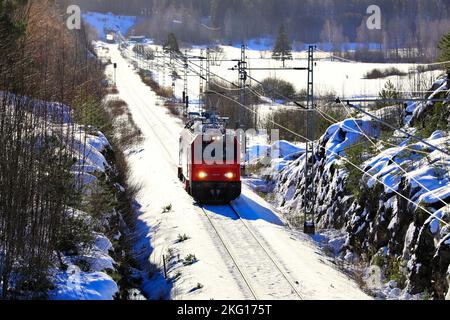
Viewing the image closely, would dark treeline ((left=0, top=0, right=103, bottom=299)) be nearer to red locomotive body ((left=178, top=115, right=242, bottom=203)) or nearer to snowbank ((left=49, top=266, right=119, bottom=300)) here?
snowbank ((left=49, top=266, right=119, bottom=300))

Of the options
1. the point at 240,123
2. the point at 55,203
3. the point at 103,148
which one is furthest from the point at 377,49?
the point at 55,203

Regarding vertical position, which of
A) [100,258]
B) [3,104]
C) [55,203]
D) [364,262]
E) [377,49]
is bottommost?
[364,262]

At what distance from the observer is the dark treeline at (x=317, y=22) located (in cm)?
15500

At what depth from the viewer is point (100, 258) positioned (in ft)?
48.9

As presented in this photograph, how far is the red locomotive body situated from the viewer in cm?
2477

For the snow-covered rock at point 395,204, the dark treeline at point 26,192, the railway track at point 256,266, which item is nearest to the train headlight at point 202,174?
the railway track at point 256,266

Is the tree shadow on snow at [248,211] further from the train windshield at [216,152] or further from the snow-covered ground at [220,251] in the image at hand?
the train windshield at [216,152]

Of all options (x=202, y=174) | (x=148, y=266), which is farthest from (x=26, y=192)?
(x=202, y=174)

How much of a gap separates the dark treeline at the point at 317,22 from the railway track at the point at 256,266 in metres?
130

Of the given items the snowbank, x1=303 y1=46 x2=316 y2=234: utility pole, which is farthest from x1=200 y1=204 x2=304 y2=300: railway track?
the snowbank

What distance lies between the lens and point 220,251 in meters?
18.8

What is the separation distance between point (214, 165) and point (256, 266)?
8117 millimetres

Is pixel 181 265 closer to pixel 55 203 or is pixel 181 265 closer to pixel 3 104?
pixel 55 203
